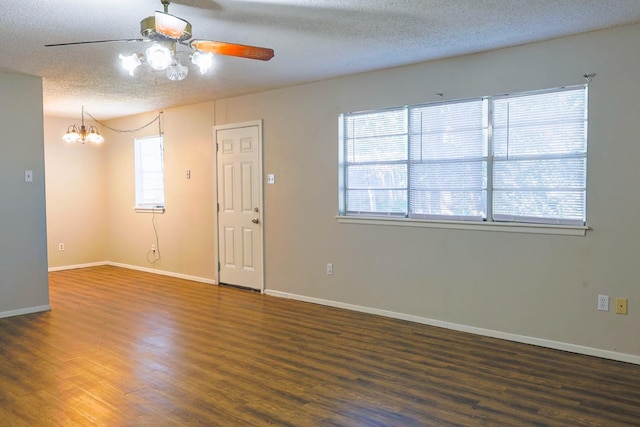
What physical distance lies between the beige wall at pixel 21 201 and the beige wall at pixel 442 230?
204cm

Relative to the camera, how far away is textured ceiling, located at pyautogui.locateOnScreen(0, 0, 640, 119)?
10.0 ft

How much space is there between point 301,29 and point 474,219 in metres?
2.19

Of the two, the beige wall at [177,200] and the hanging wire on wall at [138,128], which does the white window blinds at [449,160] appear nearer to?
the beige wall at [177,200]

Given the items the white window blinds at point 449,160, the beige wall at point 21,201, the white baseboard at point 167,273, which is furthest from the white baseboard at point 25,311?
the white window blinds at point 449,160

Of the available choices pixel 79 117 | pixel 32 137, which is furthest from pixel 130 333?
pixel 79 117

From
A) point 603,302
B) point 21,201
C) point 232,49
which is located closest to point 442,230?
point 603,302

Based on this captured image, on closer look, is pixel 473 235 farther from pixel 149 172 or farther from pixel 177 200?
pixel 149 172

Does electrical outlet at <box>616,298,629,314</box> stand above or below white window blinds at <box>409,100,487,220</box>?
below

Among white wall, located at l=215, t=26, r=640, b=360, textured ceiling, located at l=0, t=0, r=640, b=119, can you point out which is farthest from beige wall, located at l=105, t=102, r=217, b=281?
textured ceiling, located at l=0, t=0, r=640, b=119

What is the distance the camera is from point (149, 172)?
7469 millimetres

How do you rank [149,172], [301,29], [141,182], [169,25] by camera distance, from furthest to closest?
[141,182], [149,172], [301,29], [169,25]

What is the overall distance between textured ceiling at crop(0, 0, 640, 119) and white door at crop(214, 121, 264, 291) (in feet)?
3.90

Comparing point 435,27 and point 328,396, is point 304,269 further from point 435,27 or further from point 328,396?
point 435,27

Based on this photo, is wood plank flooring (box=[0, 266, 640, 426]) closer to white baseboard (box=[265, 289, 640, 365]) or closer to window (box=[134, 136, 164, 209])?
white baseboard (box=[265, 289, 640, 365])
